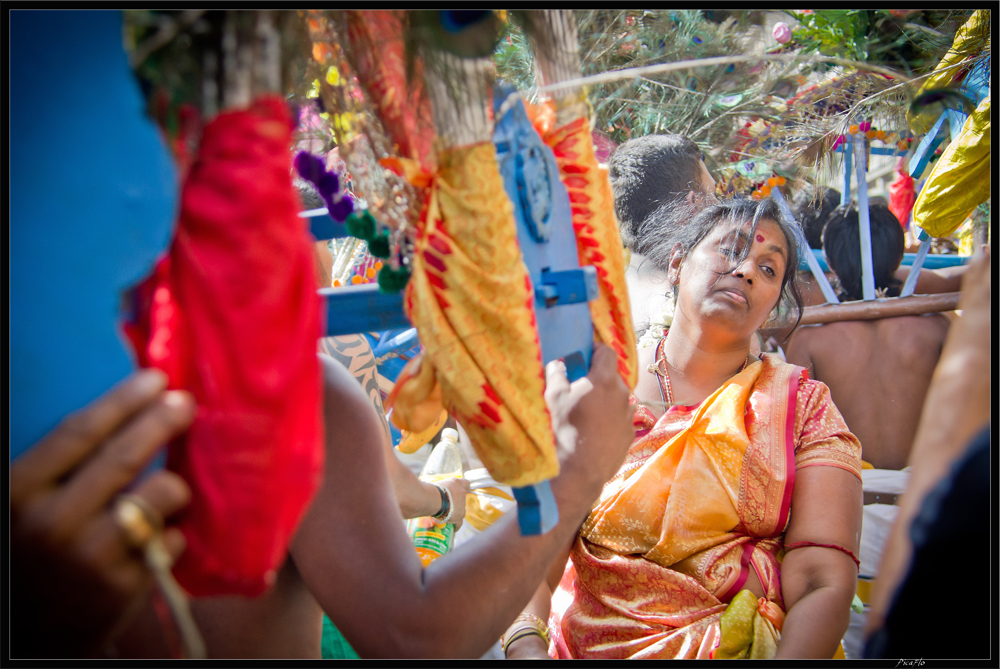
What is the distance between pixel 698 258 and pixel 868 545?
3.81ft

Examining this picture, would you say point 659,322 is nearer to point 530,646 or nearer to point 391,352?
point 391,352

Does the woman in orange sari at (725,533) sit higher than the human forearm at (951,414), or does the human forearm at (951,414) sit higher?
the human forearm at (951,414)

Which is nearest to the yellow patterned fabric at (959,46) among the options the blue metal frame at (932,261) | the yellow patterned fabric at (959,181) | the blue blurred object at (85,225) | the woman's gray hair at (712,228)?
the yellow patterned fabric at (959,181)

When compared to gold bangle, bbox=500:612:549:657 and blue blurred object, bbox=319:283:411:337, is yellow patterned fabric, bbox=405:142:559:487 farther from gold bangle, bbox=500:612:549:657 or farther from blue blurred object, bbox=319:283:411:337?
gold bangle, bbox=500:612:549:657

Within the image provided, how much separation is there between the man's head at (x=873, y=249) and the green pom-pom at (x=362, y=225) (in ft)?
8.90

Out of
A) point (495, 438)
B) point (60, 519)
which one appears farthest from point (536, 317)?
point (60, 519)

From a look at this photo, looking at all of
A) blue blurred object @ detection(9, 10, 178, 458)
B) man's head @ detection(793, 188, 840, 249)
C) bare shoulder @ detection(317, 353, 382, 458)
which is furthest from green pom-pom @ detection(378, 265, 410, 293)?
man's head @ detection(793, 188, 840, 249)

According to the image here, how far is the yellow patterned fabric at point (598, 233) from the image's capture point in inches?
39.8

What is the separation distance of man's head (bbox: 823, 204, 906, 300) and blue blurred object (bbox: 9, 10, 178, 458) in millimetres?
3003

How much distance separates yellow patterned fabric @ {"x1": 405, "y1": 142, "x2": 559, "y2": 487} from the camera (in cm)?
74

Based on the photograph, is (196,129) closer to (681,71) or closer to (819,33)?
(681,71)

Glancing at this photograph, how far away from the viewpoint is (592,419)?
0.92m

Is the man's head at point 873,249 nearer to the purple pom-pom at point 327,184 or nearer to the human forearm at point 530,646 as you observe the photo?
the human forearm at point 530,646

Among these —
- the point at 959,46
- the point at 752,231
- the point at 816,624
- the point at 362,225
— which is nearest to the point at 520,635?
the point at 816,624
